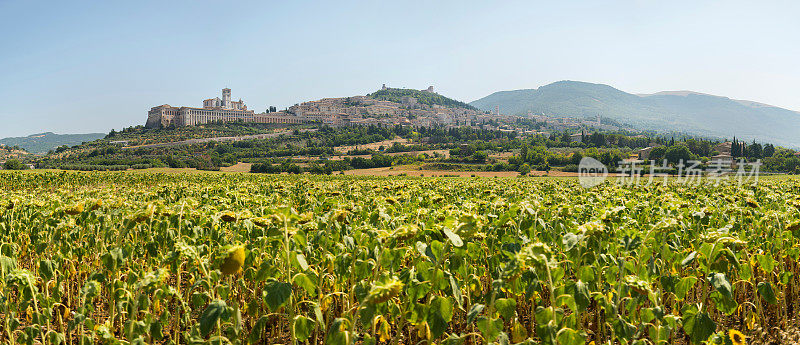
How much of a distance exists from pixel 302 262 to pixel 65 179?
141 ft

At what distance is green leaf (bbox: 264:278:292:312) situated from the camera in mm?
2611

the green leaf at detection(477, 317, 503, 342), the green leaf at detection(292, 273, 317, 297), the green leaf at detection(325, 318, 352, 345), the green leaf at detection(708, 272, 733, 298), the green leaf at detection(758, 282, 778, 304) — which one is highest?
the green leaf at detection(708, 272, 733, 298)

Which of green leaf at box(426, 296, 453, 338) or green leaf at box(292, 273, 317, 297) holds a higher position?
green leaf at box(292, 273, 317, 297)

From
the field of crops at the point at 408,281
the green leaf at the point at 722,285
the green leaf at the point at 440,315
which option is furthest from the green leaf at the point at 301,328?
the green leaf at the point at 722,285

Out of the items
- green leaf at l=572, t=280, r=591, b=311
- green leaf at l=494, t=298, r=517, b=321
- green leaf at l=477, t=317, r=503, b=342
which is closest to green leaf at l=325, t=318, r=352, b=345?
green leaf at l=477, t=317, r=503, b=342

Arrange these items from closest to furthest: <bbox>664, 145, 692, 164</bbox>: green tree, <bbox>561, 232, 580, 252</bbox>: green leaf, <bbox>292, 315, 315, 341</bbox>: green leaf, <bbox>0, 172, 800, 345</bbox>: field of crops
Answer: <bbox>292, 315, 315, 341</bbox>: green leaf, <bbox>0, 172, 800, 345</bbox>: field of crops, <bbox>561, 232, 580, 252</bbox>: green leaf, <bbox>664, 145, 692, 164</bbox>: green tree

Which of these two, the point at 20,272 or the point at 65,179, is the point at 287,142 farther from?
the point at 20,272

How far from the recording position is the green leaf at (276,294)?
2.61 m

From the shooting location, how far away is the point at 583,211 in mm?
7035

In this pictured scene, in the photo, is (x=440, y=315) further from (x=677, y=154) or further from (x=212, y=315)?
(x=677, y=154)

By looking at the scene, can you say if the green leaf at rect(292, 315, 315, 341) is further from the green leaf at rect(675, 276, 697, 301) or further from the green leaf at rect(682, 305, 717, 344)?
the green leaf at rect(675, 276, 697, 301)

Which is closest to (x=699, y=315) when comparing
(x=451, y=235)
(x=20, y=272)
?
(x=451, y=235)

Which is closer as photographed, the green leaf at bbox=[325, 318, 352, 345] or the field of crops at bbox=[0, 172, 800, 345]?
the green leaf at bbox=[325, 318, 352, 345]

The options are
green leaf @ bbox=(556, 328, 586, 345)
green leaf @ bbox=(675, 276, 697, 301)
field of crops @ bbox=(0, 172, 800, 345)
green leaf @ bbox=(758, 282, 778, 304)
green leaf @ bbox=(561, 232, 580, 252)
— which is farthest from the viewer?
green leaf @ bbox=(675, 276, 697, 301)
